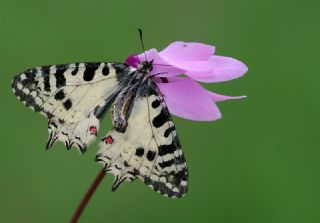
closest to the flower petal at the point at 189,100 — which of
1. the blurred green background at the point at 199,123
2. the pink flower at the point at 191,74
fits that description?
the pink flower at the point at 191,74

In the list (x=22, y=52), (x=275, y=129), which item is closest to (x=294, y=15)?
(x=275, y=129)

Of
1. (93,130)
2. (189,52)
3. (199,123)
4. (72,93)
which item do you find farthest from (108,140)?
(199,123)

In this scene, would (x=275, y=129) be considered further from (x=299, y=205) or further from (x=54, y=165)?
(x=54, y=165)

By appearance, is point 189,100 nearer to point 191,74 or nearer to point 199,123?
point 191,74

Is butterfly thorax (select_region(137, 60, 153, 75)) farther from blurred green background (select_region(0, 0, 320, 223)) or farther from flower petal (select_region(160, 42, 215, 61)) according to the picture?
blurred green background (select_region(0, 0, 320, 223))

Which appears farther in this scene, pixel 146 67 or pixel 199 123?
pixel 199 123

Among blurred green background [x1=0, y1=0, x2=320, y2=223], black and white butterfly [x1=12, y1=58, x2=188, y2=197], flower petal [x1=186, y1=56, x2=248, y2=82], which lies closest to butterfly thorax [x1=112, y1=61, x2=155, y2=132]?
black and white butterfly [x1=12, y1=58, x2=188, y2=197]
